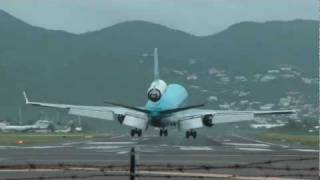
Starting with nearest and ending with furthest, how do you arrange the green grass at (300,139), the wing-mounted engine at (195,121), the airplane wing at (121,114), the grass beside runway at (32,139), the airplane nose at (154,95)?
the airplane nose at (154,95)
the airplane wing at (121,114)
the grass beside runway at (32,139)
the wing-mounted engine at (195,121)
the green grass at (300,139)

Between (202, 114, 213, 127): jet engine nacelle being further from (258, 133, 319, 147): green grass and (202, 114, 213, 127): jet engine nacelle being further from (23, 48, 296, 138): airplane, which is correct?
(258, 133, 319, 147): green grass

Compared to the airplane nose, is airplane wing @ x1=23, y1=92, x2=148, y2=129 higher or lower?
lower

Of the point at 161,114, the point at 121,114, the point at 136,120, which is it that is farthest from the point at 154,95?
the point at 121,114

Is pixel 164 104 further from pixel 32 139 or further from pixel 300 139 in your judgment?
pixel 300 139

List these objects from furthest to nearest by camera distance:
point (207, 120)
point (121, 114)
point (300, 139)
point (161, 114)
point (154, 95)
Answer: point (300, 139), point (207, 120), point (121, 114), point (161, 114), point (154, 95)

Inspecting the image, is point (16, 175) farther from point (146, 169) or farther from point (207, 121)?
point (207, 121)

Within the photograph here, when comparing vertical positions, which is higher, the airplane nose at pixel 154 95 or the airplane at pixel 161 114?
the airplane nose at pixel 154 95

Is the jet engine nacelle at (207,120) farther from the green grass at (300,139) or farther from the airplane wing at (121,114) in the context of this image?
the green grass at (300,139)

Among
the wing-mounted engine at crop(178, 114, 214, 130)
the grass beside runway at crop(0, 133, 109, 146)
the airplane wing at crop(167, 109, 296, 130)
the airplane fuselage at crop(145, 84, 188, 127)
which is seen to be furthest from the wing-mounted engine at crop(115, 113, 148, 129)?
the grass beside runway at crop(0, 133, 109, 146)

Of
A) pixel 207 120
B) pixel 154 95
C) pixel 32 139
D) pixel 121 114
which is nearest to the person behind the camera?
pixel 154 95

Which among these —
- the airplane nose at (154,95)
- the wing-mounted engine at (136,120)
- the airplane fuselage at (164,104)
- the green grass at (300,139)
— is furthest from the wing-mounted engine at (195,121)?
the green grass at (300,139)

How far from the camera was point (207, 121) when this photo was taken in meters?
70.2

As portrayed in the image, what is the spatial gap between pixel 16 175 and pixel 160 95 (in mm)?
42230

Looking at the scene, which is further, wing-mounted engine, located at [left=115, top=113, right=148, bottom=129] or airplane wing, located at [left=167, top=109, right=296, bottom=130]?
airplane wing, located at [left=167, top=109, right=296, bottom=130]
